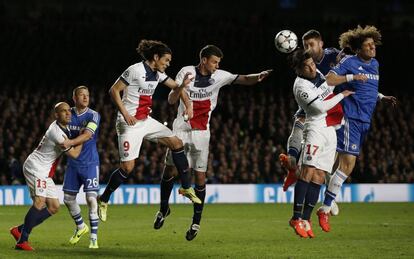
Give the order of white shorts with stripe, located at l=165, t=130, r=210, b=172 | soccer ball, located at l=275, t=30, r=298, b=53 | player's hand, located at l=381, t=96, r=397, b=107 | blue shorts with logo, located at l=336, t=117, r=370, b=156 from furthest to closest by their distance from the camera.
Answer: white shorts with stripe, located at l=165, t=130, r=210, b=172, soccer ball, located at l=275, t=30, r=298, b=53, player's hand, located at l=381, t=96, r=397, b=107, blue shorts with logo, located at l=336, t=117, r=370, b=156

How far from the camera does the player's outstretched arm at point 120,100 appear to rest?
42.1 ft

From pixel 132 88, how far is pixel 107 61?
1702cm

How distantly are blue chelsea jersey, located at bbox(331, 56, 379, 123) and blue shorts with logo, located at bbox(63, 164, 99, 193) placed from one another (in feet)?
12.3

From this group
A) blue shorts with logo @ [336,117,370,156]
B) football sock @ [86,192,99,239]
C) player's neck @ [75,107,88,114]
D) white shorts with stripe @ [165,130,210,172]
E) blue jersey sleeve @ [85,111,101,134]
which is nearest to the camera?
blue jersey sleeve @ [85,111,101,134]

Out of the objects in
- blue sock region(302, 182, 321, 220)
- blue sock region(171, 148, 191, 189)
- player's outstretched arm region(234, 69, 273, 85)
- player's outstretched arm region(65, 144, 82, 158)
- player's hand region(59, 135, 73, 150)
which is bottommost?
blue sock region(302, 182, 321, 220)

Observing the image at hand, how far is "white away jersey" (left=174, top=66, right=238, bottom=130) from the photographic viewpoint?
13875 mm

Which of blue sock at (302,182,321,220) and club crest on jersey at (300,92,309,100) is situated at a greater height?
club crest on jersey at (300,92,309,100)

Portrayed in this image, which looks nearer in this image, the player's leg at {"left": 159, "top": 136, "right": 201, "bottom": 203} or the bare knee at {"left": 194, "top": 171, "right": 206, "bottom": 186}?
the player's leg at {"left": 159, "top": 136, "right": 201, "bottom": 203}

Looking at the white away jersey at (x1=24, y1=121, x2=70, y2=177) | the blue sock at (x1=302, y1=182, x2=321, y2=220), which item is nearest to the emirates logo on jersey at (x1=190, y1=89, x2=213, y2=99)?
A: the white away jersey at (x1=24, y1=121, x2=70, y2=177)

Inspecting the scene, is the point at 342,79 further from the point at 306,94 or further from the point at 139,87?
the point at 139,87

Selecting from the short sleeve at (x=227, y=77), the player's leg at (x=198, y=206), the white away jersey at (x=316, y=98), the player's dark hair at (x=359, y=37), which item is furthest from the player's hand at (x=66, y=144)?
the player's dark hair at (x=359, y=37)

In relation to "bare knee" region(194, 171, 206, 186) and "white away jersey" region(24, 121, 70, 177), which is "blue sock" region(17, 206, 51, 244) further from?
"bare knee" region(194, 171, 206, 186)

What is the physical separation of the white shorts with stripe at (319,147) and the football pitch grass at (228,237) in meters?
1.16

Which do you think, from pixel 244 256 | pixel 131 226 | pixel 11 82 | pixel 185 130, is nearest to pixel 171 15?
pixel 11 82
